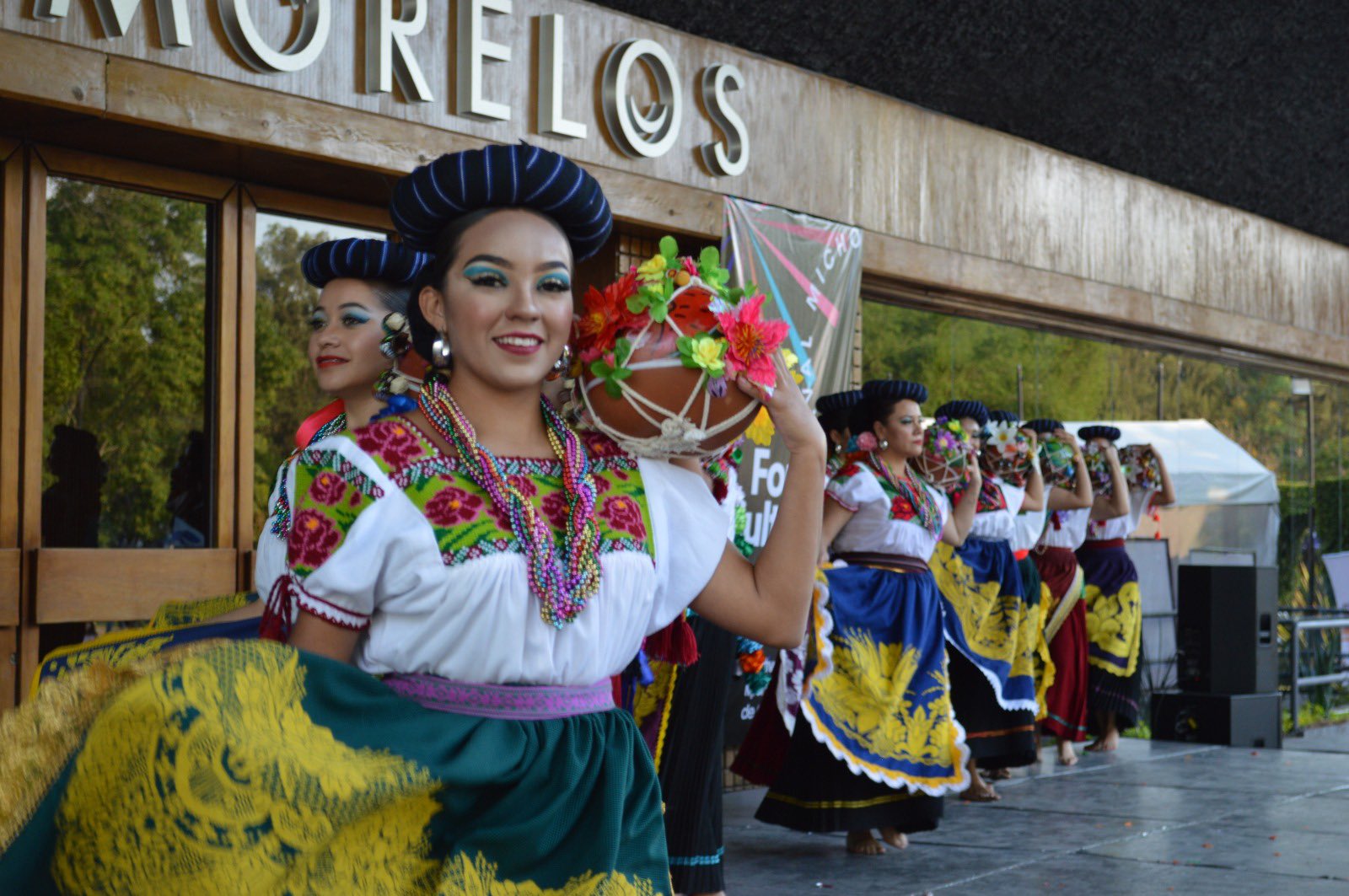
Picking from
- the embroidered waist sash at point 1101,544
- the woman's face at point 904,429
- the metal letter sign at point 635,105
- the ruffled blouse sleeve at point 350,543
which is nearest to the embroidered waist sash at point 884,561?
the woman's face at point 904,429

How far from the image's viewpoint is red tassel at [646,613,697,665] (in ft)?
8.19

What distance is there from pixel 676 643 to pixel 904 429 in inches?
152

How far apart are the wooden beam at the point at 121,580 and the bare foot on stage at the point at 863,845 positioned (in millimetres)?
2475

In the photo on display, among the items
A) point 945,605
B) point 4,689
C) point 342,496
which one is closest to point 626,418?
point 342,496

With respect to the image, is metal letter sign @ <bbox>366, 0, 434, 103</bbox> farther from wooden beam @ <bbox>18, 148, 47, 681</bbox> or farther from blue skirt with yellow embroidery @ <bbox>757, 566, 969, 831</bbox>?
blue skirt with yellow embroidery @ <bbox>757, 566, 969, 831</bbox>

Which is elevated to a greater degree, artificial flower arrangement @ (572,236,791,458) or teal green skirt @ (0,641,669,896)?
artificial flower arrangement @ (572,236,791,458)

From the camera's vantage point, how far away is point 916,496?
20.3 feet

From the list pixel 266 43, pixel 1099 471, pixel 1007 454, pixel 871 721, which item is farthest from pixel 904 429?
pixel 1099 471

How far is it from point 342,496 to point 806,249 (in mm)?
5540

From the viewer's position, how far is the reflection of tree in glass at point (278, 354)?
582cm

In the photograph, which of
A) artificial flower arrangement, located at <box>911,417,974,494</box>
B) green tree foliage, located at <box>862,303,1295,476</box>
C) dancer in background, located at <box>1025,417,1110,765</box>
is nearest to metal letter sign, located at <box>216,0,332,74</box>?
artificial flower arrangement, located at <box>911,417,974,494</box>

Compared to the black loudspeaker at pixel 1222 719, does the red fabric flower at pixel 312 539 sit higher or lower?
higher

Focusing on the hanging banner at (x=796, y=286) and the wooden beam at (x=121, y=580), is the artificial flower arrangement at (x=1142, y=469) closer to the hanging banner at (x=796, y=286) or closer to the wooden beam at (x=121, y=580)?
the hanging banner at (x=796, y=286)

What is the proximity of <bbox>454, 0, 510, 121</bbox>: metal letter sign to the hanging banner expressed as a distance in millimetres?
1456
